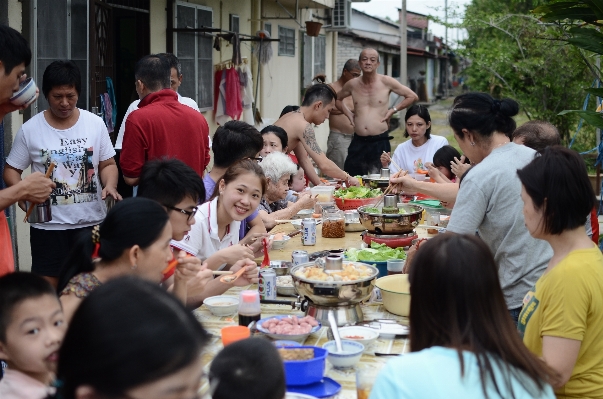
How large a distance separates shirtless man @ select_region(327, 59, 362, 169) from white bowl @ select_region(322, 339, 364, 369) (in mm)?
7489

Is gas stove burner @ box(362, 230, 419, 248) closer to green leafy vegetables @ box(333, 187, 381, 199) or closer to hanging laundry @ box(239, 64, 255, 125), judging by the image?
green leafy vegetables @ box(333, 187, 381, 199)

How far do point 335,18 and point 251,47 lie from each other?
5995 millimetres

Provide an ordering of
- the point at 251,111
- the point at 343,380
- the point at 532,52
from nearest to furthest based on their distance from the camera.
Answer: the point at 343,380
the point at 251,111
the point at 532,52

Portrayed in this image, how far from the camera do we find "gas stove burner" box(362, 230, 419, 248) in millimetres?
4457

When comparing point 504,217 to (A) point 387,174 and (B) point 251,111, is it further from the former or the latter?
(B) point 251,111

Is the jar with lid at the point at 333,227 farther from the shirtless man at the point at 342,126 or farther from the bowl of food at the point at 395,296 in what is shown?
the shirtless man at the point at 342,126

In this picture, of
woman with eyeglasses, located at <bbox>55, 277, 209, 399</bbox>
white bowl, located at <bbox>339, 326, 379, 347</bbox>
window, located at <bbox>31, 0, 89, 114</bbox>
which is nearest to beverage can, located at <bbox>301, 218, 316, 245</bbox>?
white bowl, located at <bbox>339, 326, 379, 347</bbox>

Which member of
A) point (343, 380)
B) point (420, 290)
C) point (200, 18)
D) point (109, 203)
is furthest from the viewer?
point (200, 18)

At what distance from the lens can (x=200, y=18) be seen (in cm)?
946

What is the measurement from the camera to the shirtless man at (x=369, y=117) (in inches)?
366

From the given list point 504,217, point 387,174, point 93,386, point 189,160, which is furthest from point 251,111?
point 93,386

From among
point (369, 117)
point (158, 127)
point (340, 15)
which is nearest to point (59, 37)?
point (158, 127)

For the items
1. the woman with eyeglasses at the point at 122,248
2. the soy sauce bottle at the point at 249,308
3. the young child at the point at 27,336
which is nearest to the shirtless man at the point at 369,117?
the soy sauce bottle at the point at 249,308

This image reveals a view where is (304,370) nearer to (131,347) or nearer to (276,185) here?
(131,347)
